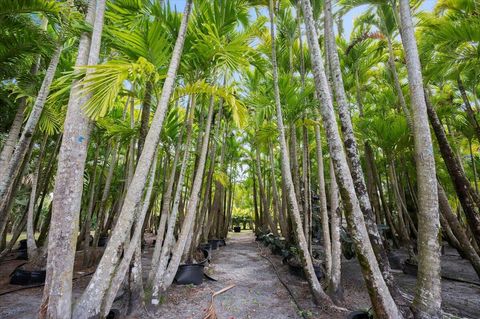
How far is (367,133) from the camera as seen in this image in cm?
684

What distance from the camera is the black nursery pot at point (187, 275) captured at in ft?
15.3

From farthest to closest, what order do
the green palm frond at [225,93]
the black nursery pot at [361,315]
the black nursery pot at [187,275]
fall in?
the black nursery pot at [187,275], the green palm frond at [225,93], the black nursery pot at [361,315]

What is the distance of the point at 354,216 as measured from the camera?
2465mm

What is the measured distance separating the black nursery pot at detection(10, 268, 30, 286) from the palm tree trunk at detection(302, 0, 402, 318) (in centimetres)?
552

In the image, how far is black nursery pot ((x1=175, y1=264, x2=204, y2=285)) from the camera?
4.65 meters

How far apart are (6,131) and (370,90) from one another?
11.4 metres

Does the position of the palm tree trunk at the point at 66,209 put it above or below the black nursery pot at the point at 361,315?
above

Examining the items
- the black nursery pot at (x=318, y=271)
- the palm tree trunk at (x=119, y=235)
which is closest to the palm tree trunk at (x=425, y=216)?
the black nursery pot at (x=318, y=271)

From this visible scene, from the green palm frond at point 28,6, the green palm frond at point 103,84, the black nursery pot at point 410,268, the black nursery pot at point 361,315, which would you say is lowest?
the black nursery pot at point 410,268

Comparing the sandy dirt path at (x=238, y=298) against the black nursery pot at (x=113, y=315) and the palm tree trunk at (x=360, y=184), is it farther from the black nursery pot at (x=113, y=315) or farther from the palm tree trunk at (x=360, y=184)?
the palm tree trunk at (x=360, y=184)

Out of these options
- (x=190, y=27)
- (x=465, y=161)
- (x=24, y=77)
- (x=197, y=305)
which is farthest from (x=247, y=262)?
(x=465, y=161)

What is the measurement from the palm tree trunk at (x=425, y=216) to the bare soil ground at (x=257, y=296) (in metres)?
1.25

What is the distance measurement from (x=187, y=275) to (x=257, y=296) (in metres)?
1.39

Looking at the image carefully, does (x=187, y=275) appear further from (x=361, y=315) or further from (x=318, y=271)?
(x=361, y=315)
